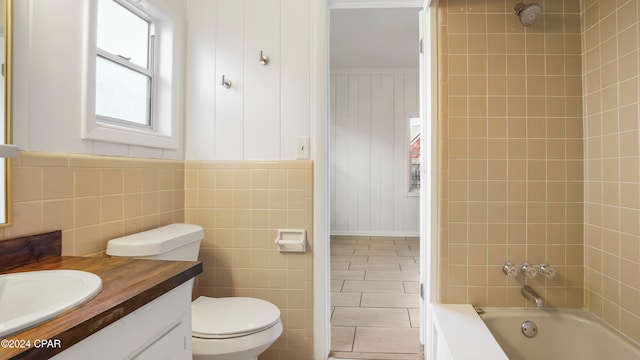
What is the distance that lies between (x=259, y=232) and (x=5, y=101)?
1.19 meters

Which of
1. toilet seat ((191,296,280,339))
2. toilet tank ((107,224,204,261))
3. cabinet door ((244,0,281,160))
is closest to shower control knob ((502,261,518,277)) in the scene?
toilet seat ((191,296,280,339))

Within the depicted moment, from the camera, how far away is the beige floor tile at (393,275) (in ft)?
10.8

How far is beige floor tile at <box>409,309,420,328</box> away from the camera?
2309 millimetres

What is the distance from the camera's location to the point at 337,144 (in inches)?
210

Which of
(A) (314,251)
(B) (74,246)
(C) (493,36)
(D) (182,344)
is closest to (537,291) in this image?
(A) (314,251)

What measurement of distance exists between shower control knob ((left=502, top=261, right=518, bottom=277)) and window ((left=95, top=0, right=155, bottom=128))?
80.7 inches

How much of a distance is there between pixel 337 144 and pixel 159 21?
12.3ft

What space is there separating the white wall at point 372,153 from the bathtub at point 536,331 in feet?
11.8

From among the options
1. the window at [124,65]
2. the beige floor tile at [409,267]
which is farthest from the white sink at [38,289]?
the beige floor tile at [409,267]

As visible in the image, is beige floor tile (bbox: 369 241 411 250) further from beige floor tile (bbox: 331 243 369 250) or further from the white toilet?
the white toilet

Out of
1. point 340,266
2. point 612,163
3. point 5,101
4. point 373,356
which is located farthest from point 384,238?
point 5,101

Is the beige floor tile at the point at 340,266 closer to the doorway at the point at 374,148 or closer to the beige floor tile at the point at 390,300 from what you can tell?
the doorway at the point at 374,148

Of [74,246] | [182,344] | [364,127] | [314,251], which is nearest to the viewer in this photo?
[182,344]

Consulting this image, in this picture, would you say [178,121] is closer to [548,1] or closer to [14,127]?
[14,127]
